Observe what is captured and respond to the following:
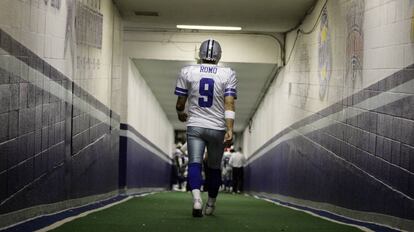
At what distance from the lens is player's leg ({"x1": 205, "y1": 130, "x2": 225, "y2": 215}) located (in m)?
6.41

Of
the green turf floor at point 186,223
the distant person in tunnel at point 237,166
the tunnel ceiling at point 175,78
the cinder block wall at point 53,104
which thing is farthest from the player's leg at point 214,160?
the distant person in tunnel at point 237,166

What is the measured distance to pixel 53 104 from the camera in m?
6.41

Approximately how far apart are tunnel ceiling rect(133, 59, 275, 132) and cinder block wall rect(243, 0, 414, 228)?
2706mm

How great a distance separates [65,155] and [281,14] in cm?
598

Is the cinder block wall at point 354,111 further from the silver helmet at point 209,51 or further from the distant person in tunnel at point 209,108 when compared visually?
the silver helmet at point 209,51

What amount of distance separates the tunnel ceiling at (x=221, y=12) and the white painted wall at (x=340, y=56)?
374 millimetres

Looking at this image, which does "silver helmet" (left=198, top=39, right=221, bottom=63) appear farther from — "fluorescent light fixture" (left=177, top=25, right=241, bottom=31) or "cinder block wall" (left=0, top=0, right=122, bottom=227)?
"fluorescent light fixture" (left=177, top=25, right=241, bottom=31)

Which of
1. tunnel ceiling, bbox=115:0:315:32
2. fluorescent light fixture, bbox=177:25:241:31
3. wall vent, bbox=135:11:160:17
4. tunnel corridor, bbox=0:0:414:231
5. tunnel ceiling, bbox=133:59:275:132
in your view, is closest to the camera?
tunnel corridor, bbox=0:0:414:231

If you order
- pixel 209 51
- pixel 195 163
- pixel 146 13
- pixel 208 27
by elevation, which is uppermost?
pixel 146 13

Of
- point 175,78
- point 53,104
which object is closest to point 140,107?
point 175,78

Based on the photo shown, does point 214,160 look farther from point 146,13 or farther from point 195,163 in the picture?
point 146,13

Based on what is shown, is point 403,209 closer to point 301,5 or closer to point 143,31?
point 301,5

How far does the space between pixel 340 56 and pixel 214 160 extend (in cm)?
272

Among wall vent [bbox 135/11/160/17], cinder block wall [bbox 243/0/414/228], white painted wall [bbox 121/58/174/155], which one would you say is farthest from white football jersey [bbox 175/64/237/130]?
white painted wall [bbox 121/58/174/155]
